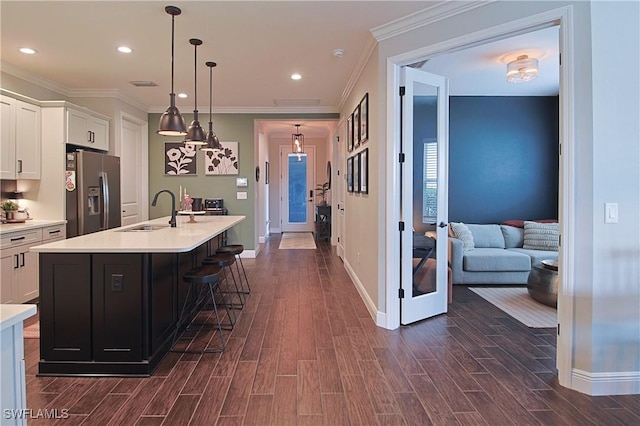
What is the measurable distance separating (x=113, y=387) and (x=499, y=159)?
5694mm

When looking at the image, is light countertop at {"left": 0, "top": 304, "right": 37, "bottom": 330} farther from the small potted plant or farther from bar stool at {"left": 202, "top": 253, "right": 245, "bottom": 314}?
the small potted plant

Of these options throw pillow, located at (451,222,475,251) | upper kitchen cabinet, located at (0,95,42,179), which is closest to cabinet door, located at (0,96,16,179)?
upper kitchen cabinet, located at (0,95,42,179)

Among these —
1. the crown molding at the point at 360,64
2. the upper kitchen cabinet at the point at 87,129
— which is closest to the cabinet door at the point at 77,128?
the upper kitchen cabinet at the point at 87,129

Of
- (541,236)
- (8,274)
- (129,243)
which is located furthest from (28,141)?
(541,236)

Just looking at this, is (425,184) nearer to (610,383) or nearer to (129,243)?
(610,383)

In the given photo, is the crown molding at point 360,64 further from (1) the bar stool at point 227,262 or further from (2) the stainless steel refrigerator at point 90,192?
(2) the stainless steel refrigerator at point 90,192

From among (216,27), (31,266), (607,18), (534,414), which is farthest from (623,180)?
(31,266)

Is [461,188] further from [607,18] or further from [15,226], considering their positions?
[15,226]

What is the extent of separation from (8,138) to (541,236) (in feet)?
21.3

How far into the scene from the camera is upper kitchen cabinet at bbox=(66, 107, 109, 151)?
15.6 ft

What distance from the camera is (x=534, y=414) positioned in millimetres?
2139

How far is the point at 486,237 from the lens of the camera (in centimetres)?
534

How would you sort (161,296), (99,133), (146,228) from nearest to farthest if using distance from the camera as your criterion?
(161,296) < (146,228) < (99,133)

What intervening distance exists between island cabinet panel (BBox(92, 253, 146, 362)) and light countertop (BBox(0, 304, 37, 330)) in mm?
1384
